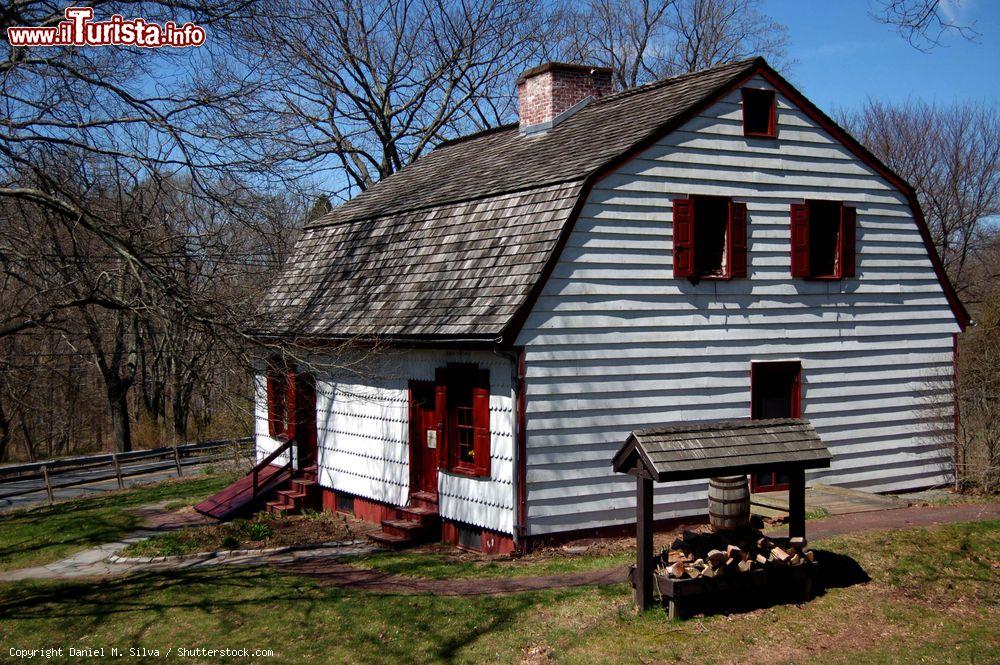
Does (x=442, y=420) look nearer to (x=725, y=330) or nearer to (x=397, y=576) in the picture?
(x=397, y=576)

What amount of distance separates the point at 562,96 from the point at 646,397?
23.2ft

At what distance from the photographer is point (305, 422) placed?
59.1 feet

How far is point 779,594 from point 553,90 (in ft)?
36.1

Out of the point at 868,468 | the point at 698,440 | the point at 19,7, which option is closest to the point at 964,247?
the point at 868,468

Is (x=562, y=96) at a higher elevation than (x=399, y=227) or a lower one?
higher

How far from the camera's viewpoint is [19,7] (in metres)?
11.3

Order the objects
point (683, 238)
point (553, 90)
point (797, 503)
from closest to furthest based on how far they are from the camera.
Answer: point (797, 503) → point (683, 238) → point (553, 90)

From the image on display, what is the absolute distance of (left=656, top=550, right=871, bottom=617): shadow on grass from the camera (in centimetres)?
926

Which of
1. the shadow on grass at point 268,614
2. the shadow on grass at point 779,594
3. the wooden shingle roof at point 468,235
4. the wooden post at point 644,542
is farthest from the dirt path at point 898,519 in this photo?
the wooden shingle roof at point 468,235

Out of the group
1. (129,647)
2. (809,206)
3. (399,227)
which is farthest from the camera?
(399,227)

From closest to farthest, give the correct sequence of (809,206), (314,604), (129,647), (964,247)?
(129,647) < (314,604) < (809,206) < (964,247)

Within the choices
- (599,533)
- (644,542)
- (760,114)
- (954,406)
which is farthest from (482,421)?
(954,406)

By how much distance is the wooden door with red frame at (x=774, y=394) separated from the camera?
1438 cm

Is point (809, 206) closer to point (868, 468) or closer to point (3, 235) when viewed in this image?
point (868, 468)
